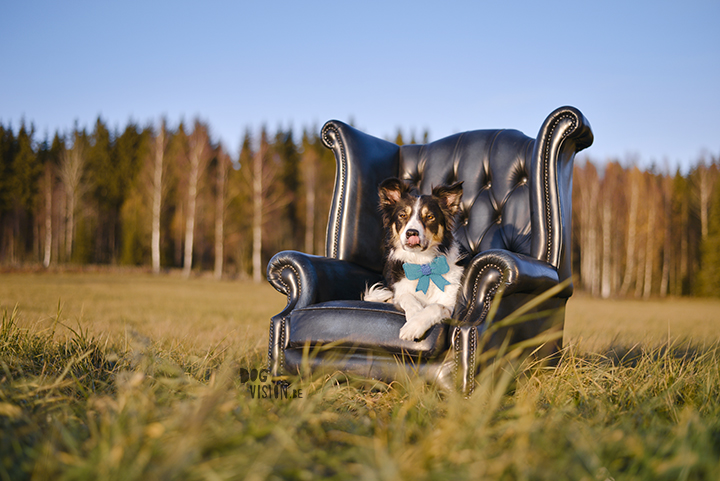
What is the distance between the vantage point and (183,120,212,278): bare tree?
68.1ft

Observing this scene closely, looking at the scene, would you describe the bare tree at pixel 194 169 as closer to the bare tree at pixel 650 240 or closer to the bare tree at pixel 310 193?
the bare tree at pixel 310 193

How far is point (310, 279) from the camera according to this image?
318 centimetres

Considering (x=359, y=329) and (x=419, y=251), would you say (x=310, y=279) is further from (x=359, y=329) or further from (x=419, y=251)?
(x=419, y=251)

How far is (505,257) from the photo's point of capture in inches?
103

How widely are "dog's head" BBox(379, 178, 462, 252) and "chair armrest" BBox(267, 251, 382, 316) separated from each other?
1.55 ft

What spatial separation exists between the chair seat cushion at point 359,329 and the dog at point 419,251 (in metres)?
0.15

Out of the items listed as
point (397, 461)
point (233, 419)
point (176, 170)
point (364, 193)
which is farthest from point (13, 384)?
point (176, 170)

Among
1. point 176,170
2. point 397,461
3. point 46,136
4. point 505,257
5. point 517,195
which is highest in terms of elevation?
point 46,136

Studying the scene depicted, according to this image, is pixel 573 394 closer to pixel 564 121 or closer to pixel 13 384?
pixel 564 121

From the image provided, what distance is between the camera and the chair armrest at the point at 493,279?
2586 millimetres

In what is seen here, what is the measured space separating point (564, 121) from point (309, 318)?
2250mm

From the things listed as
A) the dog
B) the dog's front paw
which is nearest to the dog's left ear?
the dog

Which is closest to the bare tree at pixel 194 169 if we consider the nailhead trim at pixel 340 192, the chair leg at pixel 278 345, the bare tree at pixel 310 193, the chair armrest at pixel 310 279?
the bare tree at pixel 310 193

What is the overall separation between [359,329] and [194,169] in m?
20.1
